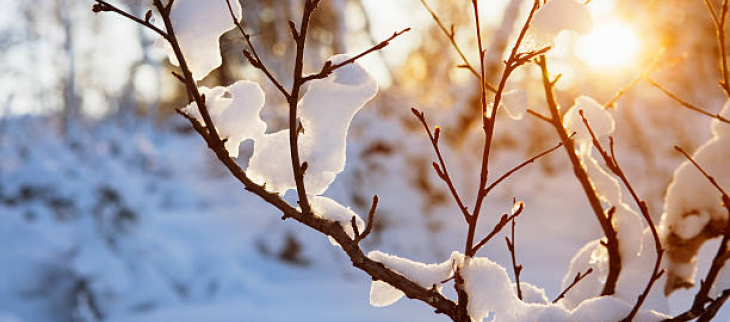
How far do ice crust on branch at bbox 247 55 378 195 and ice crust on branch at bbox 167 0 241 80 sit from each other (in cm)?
18

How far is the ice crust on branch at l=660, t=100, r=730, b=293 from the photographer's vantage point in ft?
5.27

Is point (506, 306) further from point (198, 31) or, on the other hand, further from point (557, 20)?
point (198, 31)

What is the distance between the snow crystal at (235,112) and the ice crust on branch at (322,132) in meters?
0.05

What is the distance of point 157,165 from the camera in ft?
45.4

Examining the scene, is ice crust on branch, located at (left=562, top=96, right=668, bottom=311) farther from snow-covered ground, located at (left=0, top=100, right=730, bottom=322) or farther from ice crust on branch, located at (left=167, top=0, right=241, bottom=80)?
snow-covered ground, located at (left=0, top=100, right=730, bottom=322)

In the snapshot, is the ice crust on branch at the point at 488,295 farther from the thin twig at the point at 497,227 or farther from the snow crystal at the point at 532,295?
the snow crystal at the point at 532,295

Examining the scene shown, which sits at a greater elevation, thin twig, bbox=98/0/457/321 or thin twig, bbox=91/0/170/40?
thin twig, bbox=91/0/170/40

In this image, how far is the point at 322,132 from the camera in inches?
45.5

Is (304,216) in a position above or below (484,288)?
above

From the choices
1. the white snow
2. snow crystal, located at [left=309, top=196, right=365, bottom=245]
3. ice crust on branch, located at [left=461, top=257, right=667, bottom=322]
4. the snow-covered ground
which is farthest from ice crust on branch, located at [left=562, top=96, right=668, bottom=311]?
the snow-covered ground

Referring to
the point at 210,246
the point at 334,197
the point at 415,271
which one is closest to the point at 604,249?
the point at 415,271

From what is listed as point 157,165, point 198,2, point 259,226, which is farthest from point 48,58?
point 198,2

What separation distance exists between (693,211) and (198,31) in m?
1.32

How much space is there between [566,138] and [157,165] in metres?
13.5
